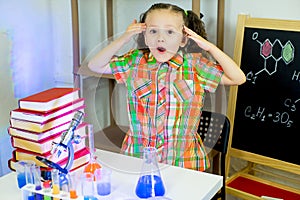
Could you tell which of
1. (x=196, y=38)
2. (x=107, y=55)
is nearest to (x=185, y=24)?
→ (x=196, y=38)

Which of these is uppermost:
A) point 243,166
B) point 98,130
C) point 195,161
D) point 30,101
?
point 30,101

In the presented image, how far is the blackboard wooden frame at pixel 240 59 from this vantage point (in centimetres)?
181

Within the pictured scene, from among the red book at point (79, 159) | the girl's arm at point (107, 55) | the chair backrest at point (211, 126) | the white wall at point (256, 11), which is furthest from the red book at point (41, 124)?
the white wall at point (256, 11)

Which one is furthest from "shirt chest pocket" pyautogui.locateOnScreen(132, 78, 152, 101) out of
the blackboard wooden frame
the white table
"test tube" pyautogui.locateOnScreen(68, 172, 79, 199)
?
the blackboard wooden frame

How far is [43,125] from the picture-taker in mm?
1280

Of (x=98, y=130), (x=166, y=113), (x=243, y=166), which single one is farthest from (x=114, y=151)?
(x=243, y=166)

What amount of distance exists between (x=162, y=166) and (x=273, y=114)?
0.69 meters

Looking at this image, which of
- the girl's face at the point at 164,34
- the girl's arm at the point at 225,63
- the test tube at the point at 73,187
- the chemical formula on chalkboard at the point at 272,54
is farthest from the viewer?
the chemical formula on chalkboard at the point at 272,54

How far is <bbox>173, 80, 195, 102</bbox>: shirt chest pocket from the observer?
136 centimetres

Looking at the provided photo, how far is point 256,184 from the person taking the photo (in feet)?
6.38

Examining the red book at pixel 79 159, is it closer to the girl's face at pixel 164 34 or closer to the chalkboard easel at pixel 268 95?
the girl's face at pixel 164 34

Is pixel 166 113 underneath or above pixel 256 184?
above

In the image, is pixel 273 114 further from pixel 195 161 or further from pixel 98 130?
pixel 98 130

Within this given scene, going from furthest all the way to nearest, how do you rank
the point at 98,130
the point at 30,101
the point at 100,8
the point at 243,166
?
the point at 100,8 < the point at 243,166 < the point at 98,130 < the point at 30,101
